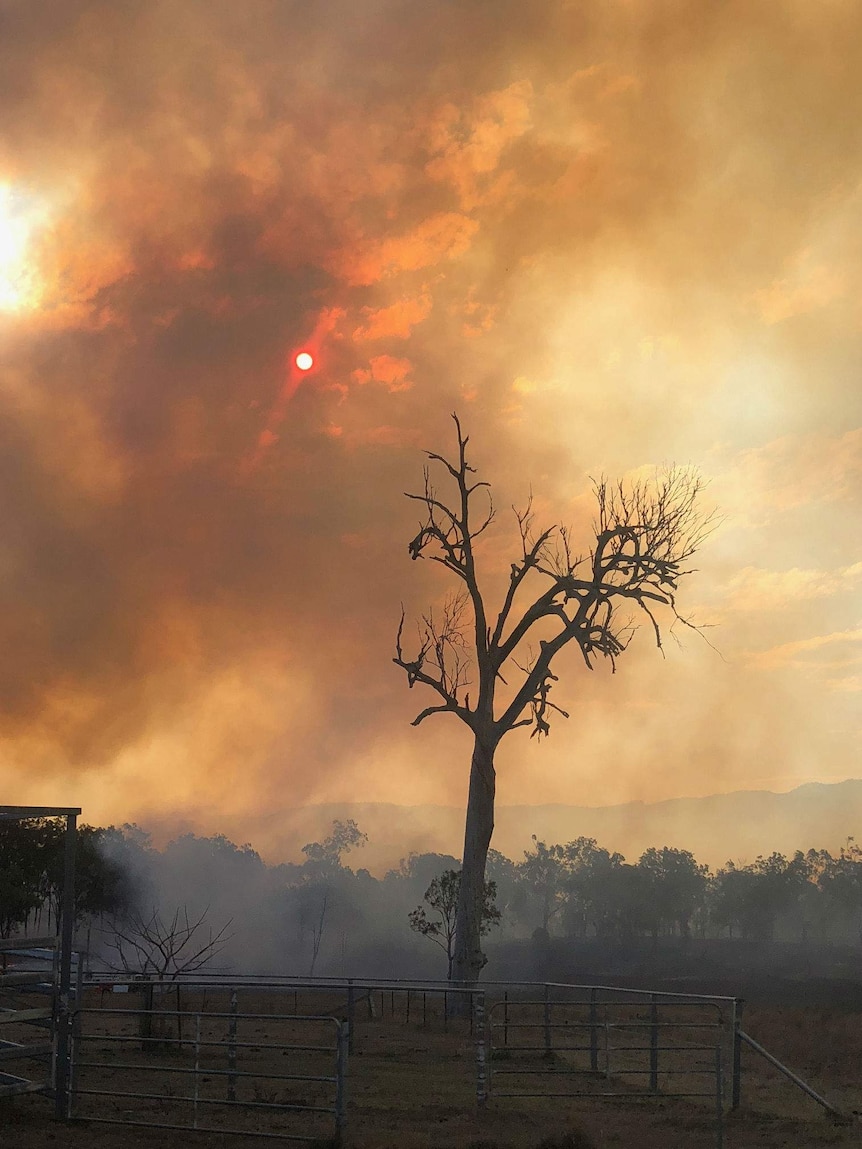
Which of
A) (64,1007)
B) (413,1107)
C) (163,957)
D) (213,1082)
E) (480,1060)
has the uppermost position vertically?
(64,1007)

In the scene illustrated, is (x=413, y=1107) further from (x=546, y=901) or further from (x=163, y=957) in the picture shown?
(x=546, y=901)

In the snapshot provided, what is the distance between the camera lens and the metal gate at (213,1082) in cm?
1242

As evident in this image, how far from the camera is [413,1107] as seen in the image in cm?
1513

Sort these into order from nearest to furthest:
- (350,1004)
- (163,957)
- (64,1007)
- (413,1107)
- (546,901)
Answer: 1. (64,1007)
2. (413,1107)
3. (350,1004)
4. (163,957)
5. (546,901)

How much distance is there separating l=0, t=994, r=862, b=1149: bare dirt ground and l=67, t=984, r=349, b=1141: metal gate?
6 centimetres

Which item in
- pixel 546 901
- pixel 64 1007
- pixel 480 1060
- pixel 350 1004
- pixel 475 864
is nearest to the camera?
pixel 64 1007

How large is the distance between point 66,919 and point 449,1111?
6063mm

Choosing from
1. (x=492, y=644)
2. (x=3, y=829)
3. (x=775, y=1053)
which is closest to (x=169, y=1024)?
(x=492, y=644)

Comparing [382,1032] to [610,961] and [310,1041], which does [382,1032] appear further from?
[610,961]

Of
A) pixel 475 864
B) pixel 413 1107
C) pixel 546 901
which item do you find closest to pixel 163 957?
pixel 475 864

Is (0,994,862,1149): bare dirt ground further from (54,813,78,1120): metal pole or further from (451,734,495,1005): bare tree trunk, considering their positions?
(451,734,495,1005): bare tree trunk

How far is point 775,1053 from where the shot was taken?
83.6 feet

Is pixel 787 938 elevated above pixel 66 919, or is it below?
below

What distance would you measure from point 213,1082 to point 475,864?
497 inches
